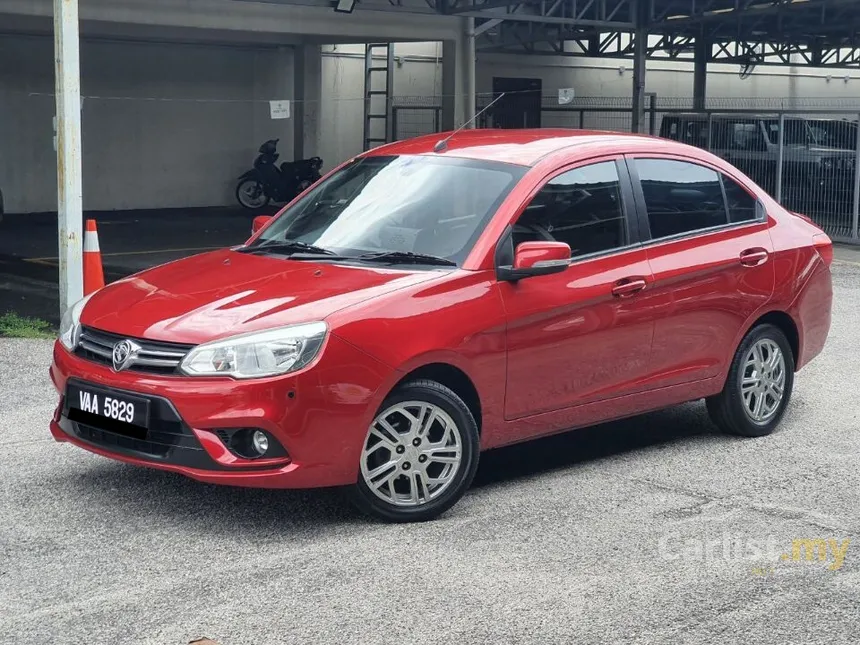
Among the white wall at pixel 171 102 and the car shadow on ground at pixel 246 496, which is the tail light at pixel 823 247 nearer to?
the car shadow on ground at pixel 246 496

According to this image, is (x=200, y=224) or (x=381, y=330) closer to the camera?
(x=381, y=330)

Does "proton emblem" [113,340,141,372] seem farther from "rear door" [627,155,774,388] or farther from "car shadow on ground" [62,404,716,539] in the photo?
"rear door" [627,155,774,388]

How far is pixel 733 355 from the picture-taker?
7000 mm

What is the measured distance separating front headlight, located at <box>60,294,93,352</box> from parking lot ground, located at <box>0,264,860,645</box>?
2.25 feet

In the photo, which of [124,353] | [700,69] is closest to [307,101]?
[700,69]

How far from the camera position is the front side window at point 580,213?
6.09 m

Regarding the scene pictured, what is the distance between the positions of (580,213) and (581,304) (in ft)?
1.67

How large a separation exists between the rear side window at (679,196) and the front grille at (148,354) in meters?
2.63

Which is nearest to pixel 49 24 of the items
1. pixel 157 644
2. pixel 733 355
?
pixel 733 355

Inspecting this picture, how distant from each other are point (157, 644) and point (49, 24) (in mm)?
17194

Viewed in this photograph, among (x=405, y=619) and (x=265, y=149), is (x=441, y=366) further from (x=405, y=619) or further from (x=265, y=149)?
(x=265, y=149)

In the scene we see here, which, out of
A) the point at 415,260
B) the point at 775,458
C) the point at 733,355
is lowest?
the point at 775,458

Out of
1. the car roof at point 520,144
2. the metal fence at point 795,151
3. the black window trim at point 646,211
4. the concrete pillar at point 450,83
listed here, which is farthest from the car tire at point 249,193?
the black window trim at point 646,211

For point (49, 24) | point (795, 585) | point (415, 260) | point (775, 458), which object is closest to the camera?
point (795, 585)
